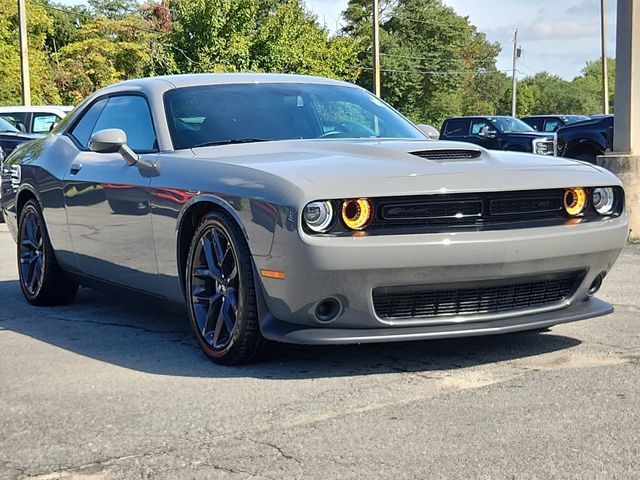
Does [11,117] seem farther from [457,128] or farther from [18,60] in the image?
[18,60]

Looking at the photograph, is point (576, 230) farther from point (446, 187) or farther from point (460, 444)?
point (460, 444)

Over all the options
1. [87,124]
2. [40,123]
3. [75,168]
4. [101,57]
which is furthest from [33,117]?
[101,57]

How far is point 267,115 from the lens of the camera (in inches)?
218

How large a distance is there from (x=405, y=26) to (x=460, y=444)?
237ft

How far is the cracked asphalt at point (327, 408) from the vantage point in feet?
10.6

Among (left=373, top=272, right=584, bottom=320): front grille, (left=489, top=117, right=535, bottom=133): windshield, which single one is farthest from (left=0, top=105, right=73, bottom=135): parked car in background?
(left=373, top=272, right=584, bottom=320): front grille

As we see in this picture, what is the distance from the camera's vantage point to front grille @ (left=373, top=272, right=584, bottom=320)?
4355 millimetres

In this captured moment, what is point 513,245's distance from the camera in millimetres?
4375

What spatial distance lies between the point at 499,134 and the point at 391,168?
21.3 metres

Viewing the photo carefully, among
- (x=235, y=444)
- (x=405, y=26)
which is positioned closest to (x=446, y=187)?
(x=235, y=444)

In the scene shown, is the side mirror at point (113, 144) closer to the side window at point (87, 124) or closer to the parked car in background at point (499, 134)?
the side window at point (87, 124)

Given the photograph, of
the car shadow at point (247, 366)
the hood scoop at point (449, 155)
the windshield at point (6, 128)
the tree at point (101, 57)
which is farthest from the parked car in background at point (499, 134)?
the tree at point (101, 57)

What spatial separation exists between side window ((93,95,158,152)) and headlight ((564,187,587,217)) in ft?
7.11

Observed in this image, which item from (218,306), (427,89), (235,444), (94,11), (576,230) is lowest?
(235,444)
